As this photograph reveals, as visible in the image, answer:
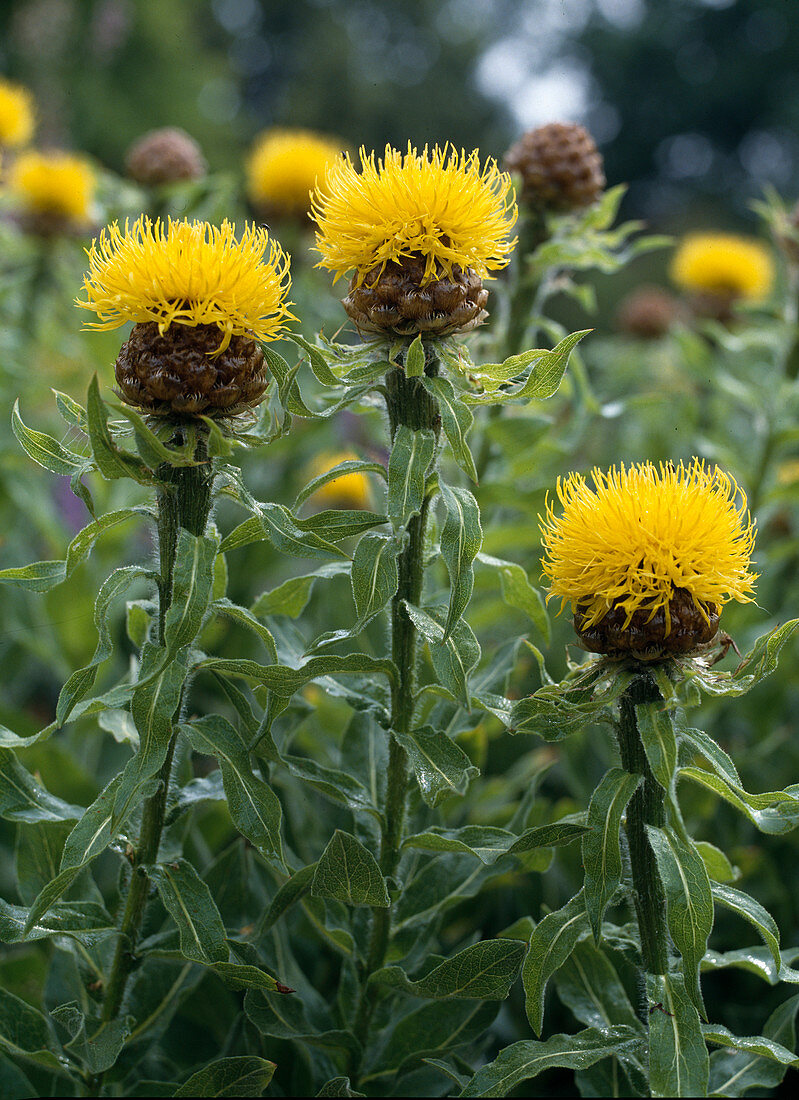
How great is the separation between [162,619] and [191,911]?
50cm

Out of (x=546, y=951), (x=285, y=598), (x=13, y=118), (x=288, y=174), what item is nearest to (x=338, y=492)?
(x=288, y=174)

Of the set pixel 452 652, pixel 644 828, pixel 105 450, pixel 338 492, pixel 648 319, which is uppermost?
pixel 648 319

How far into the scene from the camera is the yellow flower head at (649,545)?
1471 mm

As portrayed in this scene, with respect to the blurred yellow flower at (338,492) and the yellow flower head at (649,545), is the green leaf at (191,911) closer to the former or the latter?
the yellow flower head at (649,545)

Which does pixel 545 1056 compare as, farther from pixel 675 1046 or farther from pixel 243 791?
pixel 243 791

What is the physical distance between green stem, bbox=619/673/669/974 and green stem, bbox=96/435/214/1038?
0.78 metres

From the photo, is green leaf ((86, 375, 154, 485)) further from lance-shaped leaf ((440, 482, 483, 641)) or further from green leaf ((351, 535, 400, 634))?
lance-shaped leaf ((440, 482, 483, 641))

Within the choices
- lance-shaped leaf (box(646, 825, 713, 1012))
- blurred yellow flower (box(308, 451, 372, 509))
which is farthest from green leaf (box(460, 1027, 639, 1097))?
blurred yellow flower (box(308, 451, 372, 509))

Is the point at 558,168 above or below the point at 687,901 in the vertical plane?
above

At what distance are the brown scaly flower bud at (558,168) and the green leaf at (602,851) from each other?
68.0 inches

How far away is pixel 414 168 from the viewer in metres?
1.50

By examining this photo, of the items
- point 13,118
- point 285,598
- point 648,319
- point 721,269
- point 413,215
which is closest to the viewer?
point 413,215

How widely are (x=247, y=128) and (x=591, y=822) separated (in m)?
22.1

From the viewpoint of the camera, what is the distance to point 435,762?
1571 millimetres
